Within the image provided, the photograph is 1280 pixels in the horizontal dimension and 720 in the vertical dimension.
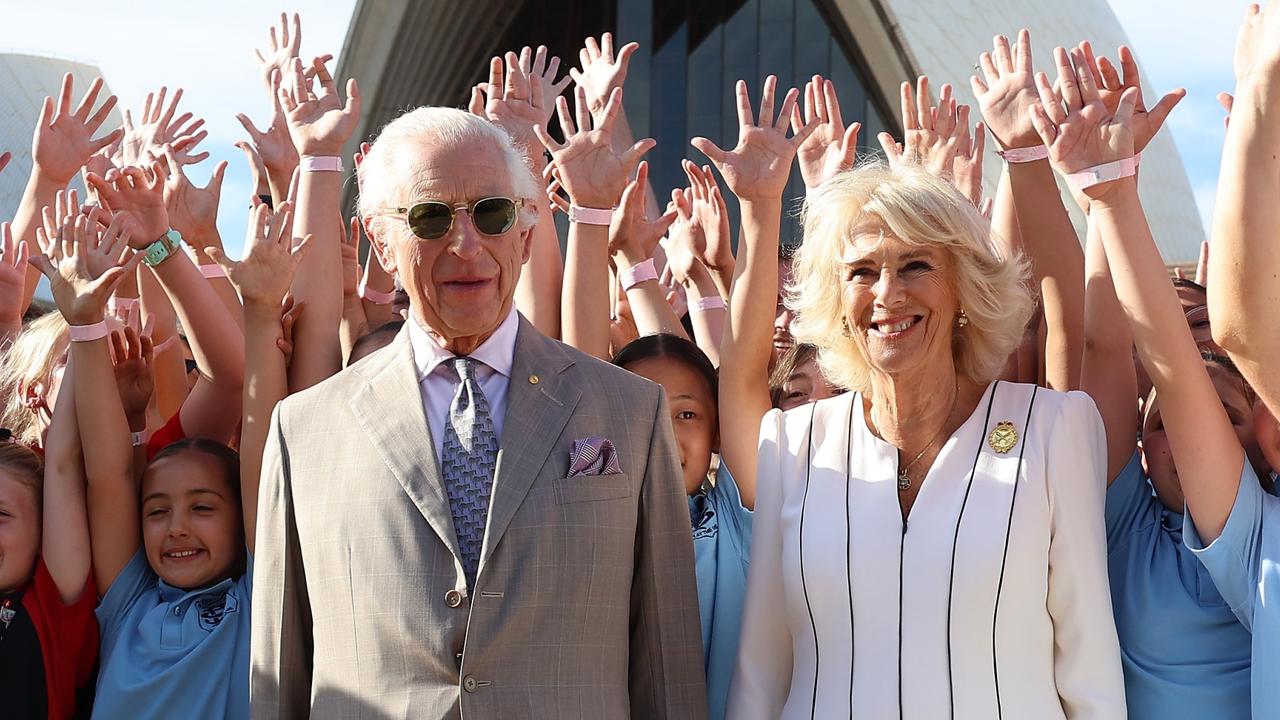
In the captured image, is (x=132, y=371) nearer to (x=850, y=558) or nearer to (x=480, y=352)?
(x=480, y=352)

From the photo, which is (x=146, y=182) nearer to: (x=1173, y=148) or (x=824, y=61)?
(x=824, y=61)

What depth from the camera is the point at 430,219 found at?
2287 mm

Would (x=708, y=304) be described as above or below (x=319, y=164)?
below

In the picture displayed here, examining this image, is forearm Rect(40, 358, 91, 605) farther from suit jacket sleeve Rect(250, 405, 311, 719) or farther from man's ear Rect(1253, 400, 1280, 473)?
man's ear Rect(1253, 400, 1280, 473)

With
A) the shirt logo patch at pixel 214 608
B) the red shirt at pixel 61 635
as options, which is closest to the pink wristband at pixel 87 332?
the red shirt at pixel 61 635

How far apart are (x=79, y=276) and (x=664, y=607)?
69.3 inches

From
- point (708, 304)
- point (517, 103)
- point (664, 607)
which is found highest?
point (517, 103)

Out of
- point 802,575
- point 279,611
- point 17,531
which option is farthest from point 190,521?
point 802,575

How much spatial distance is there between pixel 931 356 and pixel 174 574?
184 centimetres

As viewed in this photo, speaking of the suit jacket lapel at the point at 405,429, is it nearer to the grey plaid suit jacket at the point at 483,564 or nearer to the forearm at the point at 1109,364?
the grey plaid suit jacket at the point at 483,564

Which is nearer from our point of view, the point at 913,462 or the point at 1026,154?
the point at 913,462

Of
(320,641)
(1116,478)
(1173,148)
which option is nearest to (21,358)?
(320,641)

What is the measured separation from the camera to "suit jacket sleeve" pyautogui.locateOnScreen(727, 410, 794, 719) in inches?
97.6

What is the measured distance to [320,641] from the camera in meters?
2.27
